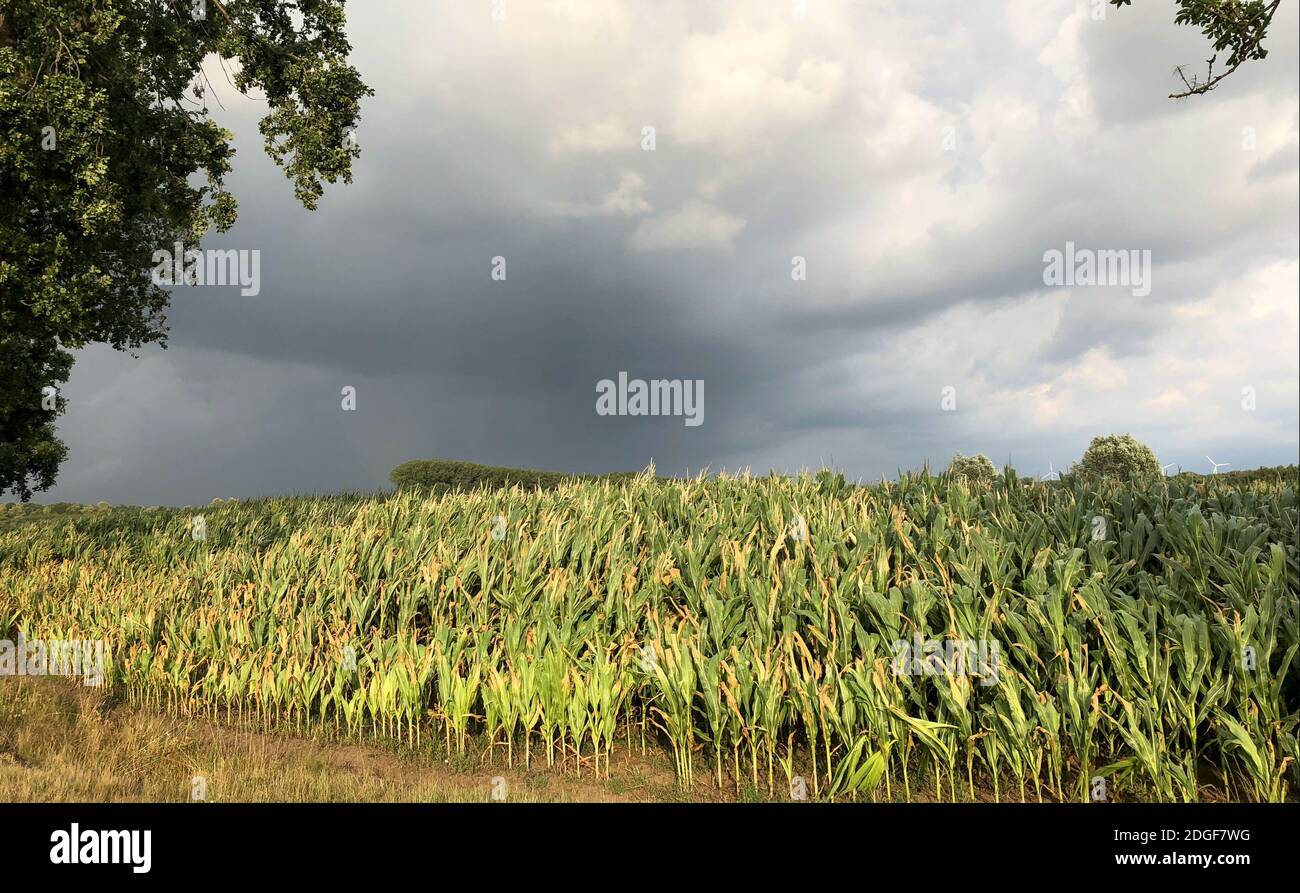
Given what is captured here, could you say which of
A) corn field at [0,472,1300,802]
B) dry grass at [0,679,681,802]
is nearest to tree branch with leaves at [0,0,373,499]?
corn field at [0,472,1300,802]

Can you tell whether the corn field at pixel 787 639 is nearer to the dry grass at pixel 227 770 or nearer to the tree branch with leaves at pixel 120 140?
the dry grass at pixel 227 770

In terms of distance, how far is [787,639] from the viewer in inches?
232

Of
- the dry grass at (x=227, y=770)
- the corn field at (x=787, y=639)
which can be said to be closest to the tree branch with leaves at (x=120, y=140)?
the corn field at (x=787, y=639)

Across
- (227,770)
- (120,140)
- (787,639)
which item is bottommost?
(227,770)

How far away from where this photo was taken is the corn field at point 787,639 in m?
5.25

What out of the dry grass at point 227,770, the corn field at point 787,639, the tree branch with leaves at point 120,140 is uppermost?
the tree branch with leaves at point 120,140

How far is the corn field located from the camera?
5.25m

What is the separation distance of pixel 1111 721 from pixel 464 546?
7.28 m

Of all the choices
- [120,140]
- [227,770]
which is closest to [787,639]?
[227,770]

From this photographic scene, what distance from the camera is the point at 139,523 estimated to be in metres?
16.6

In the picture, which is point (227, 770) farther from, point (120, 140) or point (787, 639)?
point (120, 140)

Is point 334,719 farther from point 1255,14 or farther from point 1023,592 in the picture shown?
point 1255,14
